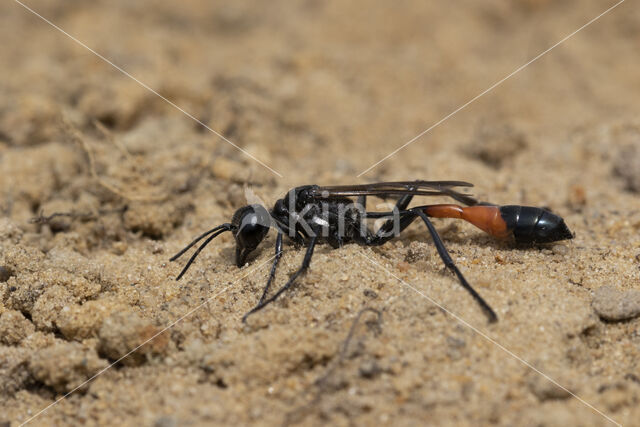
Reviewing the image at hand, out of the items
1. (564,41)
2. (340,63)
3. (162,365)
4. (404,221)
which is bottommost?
(162,365)

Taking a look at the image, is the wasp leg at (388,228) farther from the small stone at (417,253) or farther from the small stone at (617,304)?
the small stone at (617,304)

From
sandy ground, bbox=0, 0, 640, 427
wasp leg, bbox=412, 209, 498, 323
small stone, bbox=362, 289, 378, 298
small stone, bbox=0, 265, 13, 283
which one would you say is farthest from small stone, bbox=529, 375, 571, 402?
small stone, bbox=0, 265, 13, 283

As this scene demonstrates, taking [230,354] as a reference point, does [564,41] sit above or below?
above

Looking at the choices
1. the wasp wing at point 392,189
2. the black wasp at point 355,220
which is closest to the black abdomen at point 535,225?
the black wasp at point 355,220

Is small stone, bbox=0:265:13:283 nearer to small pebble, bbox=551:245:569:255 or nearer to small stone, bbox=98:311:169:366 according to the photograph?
small stone, bbox=98:311:169:366

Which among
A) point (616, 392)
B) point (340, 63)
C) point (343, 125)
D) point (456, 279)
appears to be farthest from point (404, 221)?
point (340, 63)

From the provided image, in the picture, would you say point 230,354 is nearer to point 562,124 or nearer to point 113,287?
point 113,287

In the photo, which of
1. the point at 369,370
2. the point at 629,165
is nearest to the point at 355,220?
the point at 369,370
